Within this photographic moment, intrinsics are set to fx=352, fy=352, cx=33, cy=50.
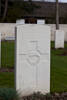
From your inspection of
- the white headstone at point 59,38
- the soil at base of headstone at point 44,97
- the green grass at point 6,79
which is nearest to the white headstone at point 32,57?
the soil at base of headstone at point 44,97

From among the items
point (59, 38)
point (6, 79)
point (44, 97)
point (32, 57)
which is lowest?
point (44, 97)

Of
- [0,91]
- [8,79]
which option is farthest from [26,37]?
[8,79]

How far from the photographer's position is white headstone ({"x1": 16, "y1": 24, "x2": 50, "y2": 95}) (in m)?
7.49

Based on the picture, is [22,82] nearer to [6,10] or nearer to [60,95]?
[60,95]

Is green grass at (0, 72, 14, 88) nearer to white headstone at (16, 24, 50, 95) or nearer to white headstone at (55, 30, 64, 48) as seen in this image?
white headstone at (16, 24, 50, 95)

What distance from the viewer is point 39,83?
25.6 feet

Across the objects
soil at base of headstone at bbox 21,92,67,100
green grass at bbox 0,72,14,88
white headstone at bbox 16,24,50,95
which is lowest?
soil at base of headstone at bbox 21,92,67,100

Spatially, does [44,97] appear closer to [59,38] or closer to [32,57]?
[32,57]

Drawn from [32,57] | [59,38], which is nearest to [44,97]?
[32,57]

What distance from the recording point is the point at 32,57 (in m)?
7.66

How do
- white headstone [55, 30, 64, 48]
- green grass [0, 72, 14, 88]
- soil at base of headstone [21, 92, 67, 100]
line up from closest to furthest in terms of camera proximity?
soil at base of headstone [21, 92, 67, 100] < green grass [0, 72, 14, 88] < white headstone [55, 30, 64, 48]

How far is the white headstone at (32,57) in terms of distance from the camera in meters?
7.49

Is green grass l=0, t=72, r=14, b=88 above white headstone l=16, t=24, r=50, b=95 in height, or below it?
below

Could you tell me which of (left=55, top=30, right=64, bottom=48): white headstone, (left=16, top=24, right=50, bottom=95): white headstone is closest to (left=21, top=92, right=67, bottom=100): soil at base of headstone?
(left=16, top=24, right=50, bottom=95): white headstone
